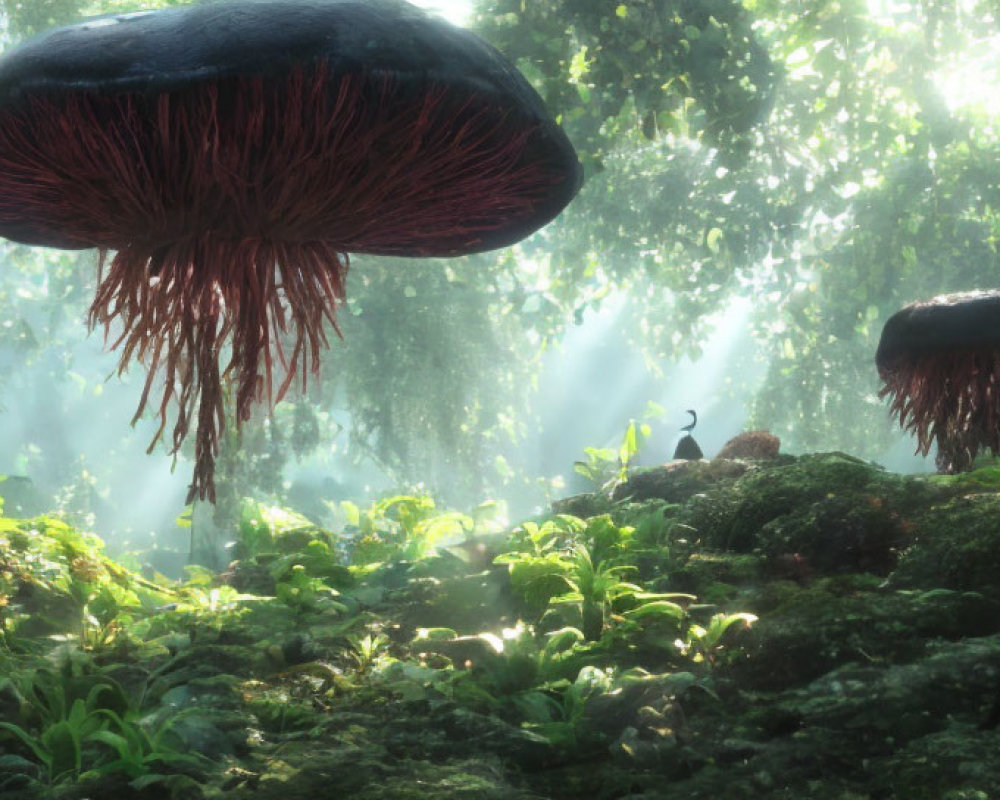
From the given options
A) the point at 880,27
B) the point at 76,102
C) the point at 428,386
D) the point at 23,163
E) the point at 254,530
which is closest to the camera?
the point at 76,102

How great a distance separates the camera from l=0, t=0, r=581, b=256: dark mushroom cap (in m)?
2.12

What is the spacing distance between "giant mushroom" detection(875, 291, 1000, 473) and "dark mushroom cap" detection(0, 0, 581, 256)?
2705 mm

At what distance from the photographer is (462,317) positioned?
17.0 m

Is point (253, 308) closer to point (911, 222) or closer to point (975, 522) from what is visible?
point (975, 522)

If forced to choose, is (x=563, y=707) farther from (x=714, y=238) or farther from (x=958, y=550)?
(x=714, y=238)

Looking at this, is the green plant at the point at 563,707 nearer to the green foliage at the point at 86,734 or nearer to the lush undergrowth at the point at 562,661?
the lush undergrowth at the point at 562,661

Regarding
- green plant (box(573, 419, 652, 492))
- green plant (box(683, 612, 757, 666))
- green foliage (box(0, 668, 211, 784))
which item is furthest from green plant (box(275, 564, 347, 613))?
green plant (box(573, 419, 652, 492))

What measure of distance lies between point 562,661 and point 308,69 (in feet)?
6.63

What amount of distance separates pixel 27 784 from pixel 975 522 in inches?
121

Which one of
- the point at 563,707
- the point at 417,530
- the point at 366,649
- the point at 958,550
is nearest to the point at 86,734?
the point at 366,649

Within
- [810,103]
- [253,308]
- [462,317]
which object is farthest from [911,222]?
[253,308]

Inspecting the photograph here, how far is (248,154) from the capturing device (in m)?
2.36

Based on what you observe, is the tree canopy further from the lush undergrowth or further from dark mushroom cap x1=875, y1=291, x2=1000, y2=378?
the lush undergrowth

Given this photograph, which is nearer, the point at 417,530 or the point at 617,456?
the point at 417,530
